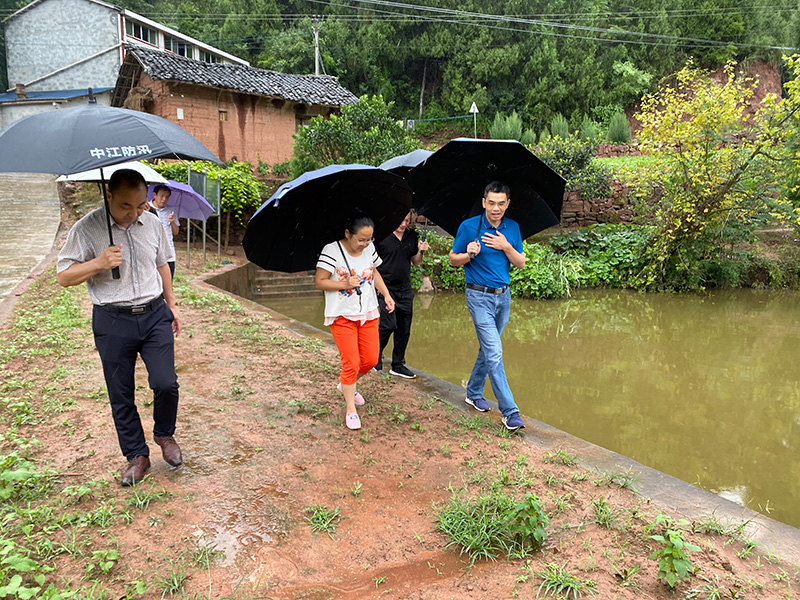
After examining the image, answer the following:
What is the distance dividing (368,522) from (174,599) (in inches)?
38.5

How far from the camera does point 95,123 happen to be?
8.29 ft

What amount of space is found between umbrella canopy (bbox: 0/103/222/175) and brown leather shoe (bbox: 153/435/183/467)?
1630 millimetres

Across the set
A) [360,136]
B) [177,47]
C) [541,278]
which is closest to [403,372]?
[541,278]

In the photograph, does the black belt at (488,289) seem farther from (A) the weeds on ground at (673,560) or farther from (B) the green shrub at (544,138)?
(B) the green shrub at (544,138)

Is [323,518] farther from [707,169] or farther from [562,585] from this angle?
[707,169]

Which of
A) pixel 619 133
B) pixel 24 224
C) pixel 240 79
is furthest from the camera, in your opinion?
pixel 619 133

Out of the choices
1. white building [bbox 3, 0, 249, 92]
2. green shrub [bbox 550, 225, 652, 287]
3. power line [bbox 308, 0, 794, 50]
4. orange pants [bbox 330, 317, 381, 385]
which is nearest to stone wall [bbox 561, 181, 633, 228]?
green shrub [bbox 550, 225, 652, 287]

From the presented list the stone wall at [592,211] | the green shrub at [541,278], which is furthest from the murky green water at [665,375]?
the stone wall at [592,211]

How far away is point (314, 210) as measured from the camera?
12.9 ft

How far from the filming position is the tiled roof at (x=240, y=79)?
1922 cm

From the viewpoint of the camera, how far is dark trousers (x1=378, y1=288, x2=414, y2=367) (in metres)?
5.03

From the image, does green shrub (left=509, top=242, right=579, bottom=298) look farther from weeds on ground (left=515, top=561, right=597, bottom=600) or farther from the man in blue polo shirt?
weeds on ground (left=515, top=561, right=597, bottom=600)

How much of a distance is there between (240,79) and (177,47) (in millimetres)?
11997

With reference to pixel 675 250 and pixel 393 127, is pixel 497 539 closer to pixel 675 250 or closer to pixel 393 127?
pixel 675 250
